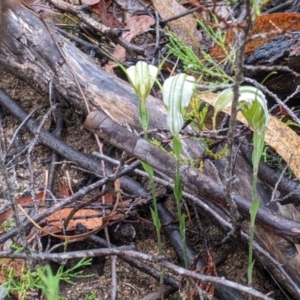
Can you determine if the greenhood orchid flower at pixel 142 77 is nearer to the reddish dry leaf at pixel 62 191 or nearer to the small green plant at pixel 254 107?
the small green plant at pixel 254 107

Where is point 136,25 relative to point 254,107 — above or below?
below

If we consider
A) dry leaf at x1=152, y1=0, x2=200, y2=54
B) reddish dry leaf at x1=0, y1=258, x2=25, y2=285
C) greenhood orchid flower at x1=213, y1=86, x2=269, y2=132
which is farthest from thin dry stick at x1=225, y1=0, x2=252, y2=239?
dry leaf at x1=152, y1=0, x2=200, y2=54

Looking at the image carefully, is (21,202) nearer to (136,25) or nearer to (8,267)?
(8,267)

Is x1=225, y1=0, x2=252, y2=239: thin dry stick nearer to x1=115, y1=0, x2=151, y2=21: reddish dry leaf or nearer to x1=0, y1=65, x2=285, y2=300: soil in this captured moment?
x1=0, y1=65, x2=285, y2=300: soil

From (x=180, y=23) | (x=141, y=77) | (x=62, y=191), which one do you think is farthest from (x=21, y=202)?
(x=180, y=23)

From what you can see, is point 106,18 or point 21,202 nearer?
point 21,202

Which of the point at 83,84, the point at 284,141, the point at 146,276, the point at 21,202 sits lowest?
the point at 146,276

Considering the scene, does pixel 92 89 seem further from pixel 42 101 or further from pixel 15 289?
pixel 15 289
